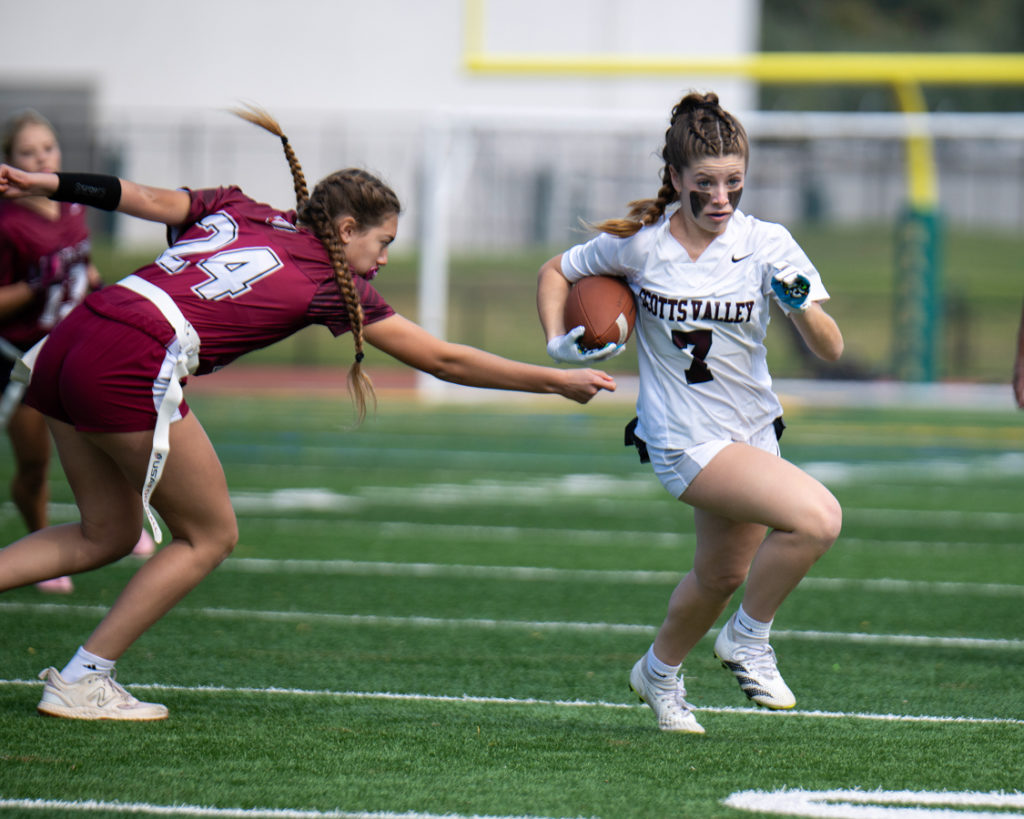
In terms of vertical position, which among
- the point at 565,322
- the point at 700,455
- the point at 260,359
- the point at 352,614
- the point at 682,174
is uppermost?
the point at 682,174

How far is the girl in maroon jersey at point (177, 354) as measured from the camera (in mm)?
3844

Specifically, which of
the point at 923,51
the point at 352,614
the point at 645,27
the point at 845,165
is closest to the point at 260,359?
the point at 645,27

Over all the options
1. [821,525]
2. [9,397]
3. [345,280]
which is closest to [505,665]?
[821,525]

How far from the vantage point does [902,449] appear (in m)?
12.3

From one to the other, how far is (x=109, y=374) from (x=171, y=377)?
0.50 ft

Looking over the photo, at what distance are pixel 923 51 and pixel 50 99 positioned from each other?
87.0ft

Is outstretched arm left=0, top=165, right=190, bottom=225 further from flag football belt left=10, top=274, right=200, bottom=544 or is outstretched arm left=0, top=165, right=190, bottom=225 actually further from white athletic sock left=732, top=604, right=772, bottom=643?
white athletic sock left=732, top=604, right=772, bottom=643

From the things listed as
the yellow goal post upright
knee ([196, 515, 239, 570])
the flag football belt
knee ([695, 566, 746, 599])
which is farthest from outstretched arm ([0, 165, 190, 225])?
the yellow goal post upright

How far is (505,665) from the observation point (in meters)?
5.00

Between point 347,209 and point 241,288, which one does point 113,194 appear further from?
point 347,209

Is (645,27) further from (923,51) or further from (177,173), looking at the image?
(923,51)

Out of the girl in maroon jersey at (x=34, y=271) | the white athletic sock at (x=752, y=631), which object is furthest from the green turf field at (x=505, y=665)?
the girl in maroon jersey at (x=34, y=271)

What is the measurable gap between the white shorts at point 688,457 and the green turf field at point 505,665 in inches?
27.1

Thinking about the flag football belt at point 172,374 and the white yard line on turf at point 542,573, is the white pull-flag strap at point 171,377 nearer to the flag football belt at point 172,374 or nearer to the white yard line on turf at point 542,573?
the flag football belt at point 172,374
